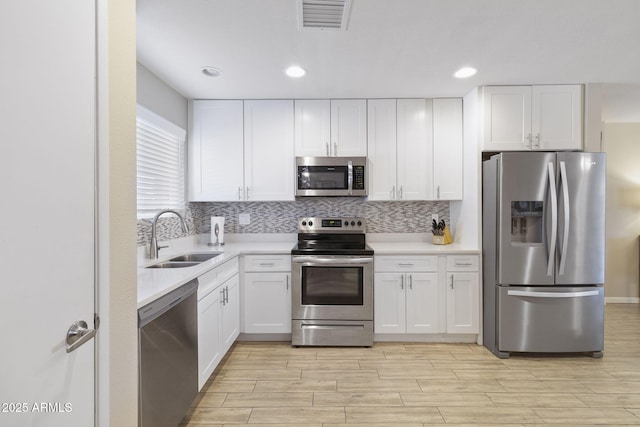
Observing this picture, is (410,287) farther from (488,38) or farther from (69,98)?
(69,98)

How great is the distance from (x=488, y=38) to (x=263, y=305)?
280 centimetres

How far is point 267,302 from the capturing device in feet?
10.4

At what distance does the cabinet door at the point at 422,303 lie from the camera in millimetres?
3154

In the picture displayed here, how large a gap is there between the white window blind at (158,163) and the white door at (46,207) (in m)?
1.71

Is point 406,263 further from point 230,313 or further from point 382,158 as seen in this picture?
point 230,313

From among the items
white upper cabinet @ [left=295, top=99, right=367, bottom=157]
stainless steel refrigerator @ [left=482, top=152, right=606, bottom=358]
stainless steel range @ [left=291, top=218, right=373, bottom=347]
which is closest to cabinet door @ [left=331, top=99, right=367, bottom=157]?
white upper cabinet @ [left=295, top=99, right=367, bottom=157]

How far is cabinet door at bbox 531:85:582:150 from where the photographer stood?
3.04 meters

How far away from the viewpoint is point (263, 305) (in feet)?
10.4

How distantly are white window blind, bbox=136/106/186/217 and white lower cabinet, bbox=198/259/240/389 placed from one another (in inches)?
31.2

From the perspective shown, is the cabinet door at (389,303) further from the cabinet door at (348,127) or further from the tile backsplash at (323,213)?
the cabinet door at (348,127)

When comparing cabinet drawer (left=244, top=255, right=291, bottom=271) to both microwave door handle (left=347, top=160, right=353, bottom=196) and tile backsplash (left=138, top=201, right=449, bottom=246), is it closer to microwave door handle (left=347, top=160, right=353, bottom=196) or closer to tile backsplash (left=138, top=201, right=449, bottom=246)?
tile backsplash (left=138, top=201, right=449, bottom=246)

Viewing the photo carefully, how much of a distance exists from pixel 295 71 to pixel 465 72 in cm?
141

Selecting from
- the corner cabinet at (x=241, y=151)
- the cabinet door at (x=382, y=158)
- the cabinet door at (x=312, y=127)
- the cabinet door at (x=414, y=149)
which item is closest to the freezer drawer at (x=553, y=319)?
the cabinet door at (x=414, y=149)

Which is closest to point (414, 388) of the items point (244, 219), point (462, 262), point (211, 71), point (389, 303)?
point (389, 303)
